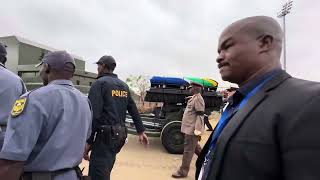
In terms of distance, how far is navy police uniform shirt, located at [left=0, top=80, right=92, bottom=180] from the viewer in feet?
7.29

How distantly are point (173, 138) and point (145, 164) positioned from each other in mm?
1384

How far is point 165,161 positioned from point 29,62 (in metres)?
3.68

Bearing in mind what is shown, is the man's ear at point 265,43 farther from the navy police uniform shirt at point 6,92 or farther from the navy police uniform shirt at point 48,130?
the navy police uniform shirt at point 6,92

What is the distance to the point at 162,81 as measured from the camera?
970 cm

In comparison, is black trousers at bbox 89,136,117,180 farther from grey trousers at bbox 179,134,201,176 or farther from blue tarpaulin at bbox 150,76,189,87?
blue tarpaulin at bbox 150,76,189,87

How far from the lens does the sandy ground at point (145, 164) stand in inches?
267

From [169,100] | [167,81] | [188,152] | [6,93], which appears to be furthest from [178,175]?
[6,93]

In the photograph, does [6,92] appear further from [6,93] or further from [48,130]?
[48,130]

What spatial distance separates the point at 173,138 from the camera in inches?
354

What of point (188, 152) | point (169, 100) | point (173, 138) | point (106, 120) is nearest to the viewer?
point (106, 120)

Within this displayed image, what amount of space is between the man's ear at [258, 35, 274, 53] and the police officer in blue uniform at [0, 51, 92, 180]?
1.46m

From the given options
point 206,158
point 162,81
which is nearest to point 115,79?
point 206,158

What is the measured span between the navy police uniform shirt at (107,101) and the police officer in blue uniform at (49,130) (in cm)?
139

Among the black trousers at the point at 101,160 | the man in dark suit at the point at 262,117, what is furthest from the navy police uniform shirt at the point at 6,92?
the man in dark suit at the point at 262,117
